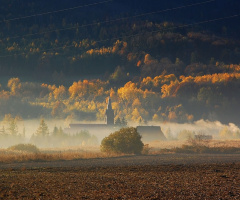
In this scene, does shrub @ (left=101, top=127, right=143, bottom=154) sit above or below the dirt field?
above

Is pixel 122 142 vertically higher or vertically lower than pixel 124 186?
higher

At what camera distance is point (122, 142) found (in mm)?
103938

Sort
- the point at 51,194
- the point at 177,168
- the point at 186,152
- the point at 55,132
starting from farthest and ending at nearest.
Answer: the point at 55,132, the point at 186,152, the point at 177,168, the point at 51,194

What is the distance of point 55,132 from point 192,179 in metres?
155

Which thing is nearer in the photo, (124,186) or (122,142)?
(124,186)

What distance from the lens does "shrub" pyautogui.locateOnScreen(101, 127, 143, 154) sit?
10300 centimetres

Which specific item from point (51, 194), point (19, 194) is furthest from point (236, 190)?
point (19, 194)

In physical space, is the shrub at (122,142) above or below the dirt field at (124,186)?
above

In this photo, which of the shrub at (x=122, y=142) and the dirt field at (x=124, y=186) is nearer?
the dirt field at (x=124, y=186)

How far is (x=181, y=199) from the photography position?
1328 inches

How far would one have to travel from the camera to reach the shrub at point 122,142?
103 meters

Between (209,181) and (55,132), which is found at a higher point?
(55,132)

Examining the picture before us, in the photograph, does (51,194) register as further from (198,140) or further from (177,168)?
(198,140)

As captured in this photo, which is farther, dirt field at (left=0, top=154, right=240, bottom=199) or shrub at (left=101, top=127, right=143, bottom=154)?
shrub at (left=101, top=127, right=143, bottom=154)
